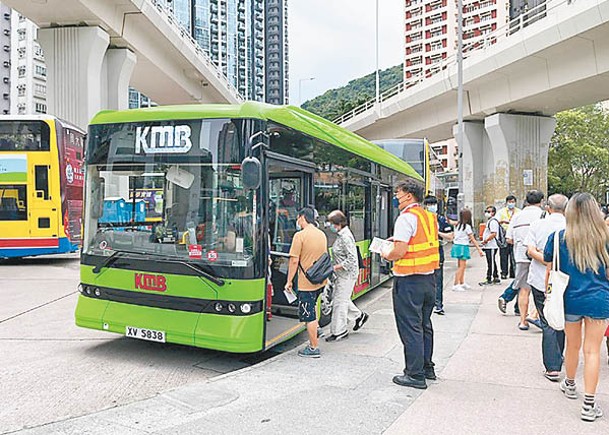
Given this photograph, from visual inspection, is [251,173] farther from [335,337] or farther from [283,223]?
[335,337]

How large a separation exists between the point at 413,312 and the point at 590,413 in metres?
1.60

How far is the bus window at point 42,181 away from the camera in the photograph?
14.7 meters

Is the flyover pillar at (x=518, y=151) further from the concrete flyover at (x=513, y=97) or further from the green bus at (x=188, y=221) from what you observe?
the green bus at (x=188, y=221)

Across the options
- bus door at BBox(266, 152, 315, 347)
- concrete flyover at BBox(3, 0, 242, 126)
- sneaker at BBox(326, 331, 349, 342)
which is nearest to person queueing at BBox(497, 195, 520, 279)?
sneaker at BBox(326, 331, 349, 342)

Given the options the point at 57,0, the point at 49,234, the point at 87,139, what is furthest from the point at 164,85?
the point at 87,139

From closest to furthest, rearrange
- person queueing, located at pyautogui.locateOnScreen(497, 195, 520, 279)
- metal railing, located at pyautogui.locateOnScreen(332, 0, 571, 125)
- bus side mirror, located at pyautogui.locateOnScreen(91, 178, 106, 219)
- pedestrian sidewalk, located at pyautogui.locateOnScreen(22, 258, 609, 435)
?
pedestrian sidewalk, located at pyautogui.locateOnScreen(22, 258, 609, 435) → bus side mirror, located at pyautogui.locateOnScreen(91, 178, 106, 219) → person queueing, located at pyautogui.locateOnScreen(497, 195, 520, 279) → metal railing, located at pyautogui.locateOnScreen(332, 0, 571, 125)

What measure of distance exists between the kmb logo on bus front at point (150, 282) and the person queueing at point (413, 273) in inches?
94.7

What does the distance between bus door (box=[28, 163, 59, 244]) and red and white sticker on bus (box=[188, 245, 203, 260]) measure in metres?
10.4

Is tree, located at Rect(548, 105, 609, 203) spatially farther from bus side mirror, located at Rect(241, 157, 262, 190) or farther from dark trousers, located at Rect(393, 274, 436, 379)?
bus side mirror, located at Rect(241, 157, 262, 190)

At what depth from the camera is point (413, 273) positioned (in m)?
5.15

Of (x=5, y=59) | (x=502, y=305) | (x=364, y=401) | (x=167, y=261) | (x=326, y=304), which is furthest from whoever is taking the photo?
(x=5, y=59)

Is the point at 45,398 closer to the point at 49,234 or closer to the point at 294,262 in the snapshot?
the point at 294,262

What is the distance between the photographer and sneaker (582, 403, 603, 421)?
4480 millimetres

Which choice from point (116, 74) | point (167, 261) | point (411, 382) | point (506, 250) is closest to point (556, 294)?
point (411, 382)
